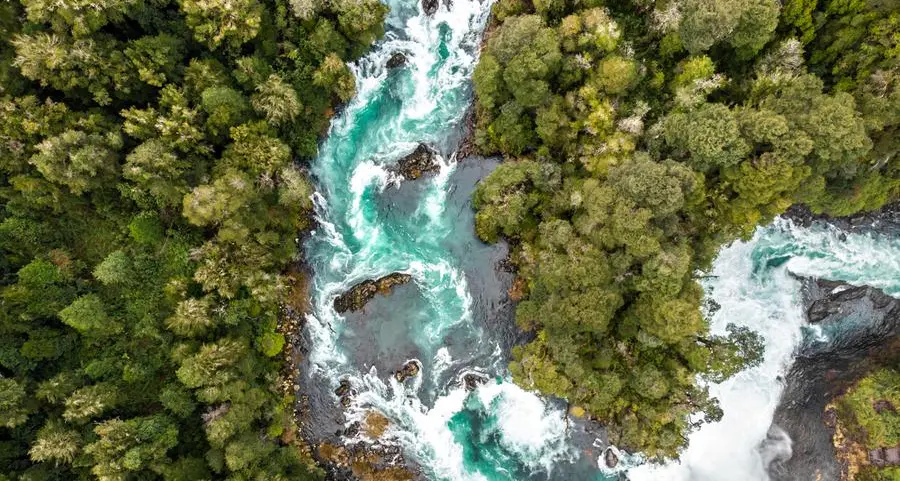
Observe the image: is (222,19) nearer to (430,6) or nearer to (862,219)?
(430,6)

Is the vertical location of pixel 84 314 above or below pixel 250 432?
above

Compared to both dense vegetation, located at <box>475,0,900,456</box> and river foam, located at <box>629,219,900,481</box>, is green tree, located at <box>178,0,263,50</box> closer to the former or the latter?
dense vegetation, located at <box>475,0,900,456</box>

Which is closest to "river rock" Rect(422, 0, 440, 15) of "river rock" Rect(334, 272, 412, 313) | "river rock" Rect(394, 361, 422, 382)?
"river rock" Rect(334, 272, 412, 313)

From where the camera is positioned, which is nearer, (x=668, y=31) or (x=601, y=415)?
(x=668, y=31)

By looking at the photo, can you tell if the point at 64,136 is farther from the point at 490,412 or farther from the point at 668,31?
the point at 668,31

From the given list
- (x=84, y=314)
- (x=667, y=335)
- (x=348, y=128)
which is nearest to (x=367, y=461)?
(x=84, y=314)

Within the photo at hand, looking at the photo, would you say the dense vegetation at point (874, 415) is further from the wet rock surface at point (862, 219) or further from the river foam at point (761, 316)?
the wet rock surface at point (862, 219)

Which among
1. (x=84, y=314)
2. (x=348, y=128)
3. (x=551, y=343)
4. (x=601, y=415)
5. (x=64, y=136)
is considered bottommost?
(x=84, y=314)
